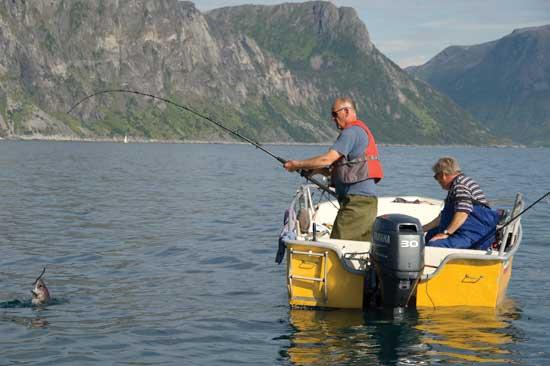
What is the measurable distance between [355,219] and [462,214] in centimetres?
163

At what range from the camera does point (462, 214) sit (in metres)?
12.4

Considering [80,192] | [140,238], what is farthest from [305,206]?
[80,192]

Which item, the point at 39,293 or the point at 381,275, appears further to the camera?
the point at 39,293

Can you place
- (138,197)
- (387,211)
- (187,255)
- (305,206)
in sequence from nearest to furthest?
(305,206), (387,211), (187,255), (138,197)

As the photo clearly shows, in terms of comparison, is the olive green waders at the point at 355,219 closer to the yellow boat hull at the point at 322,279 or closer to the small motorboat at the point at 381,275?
the small motorboat at the point at 381,275

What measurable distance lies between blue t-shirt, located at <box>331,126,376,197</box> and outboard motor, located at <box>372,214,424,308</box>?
0.99 m

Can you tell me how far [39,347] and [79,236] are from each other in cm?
1142

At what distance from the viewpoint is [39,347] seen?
1056cm

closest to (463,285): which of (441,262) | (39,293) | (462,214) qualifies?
(441,262)

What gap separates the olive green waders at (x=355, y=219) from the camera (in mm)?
12266

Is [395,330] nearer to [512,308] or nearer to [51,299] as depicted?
[512,308]

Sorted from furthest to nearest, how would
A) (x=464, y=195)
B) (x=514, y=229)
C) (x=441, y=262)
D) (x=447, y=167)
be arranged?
(x=514, y=229)
(x=447, y=167)
(x=464, y=195)
(x=441, y=262)

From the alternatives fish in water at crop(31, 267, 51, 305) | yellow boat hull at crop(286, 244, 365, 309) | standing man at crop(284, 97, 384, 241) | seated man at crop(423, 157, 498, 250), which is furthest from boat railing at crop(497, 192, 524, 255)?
fish in water at crop(31, 267, 51, 305)

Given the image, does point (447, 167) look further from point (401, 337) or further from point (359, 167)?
point (401, 337)
